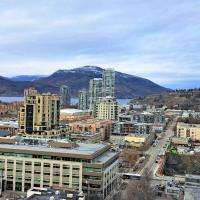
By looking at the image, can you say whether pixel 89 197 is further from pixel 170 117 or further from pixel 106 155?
pixel 170 117

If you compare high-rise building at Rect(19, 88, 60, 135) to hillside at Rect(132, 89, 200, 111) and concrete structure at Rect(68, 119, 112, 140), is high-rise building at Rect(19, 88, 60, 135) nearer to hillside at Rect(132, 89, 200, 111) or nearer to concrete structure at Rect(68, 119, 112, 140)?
concrete structure at Rect(68, 119, 112, 140)

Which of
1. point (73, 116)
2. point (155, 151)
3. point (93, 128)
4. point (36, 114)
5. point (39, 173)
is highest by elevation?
point (36, 114)

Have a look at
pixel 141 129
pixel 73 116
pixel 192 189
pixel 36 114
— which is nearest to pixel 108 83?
pixel 73 116

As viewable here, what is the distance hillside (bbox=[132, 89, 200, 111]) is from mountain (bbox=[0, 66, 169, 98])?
173 ft

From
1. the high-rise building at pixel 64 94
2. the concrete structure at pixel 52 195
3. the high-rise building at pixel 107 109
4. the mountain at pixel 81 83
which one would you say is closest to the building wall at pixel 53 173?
the concrete structure at pixel 52 195

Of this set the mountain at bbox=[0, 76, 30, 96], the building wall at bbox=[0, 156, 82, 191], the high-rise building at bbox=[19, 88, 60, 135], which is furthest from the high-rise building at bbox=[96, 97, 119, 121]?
the mountain at bbox=[0, 76, 30, 96]

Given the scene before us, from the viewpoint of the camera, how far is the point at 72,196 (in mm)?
10109

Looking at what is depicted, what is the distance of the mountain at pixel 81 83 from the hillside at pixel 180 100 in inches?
2071

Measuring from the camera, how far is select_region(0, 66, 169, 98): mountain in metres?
125

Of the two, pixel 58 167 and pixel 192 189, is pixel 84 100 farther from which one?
pixel 192 189

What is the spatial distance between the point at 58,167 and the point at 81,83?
121 m

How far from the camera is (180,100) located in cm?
6494

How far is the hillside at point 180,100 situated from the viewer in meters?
60.2

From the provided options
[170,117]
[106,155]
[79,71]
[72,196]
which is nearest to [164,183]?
[106,155]
